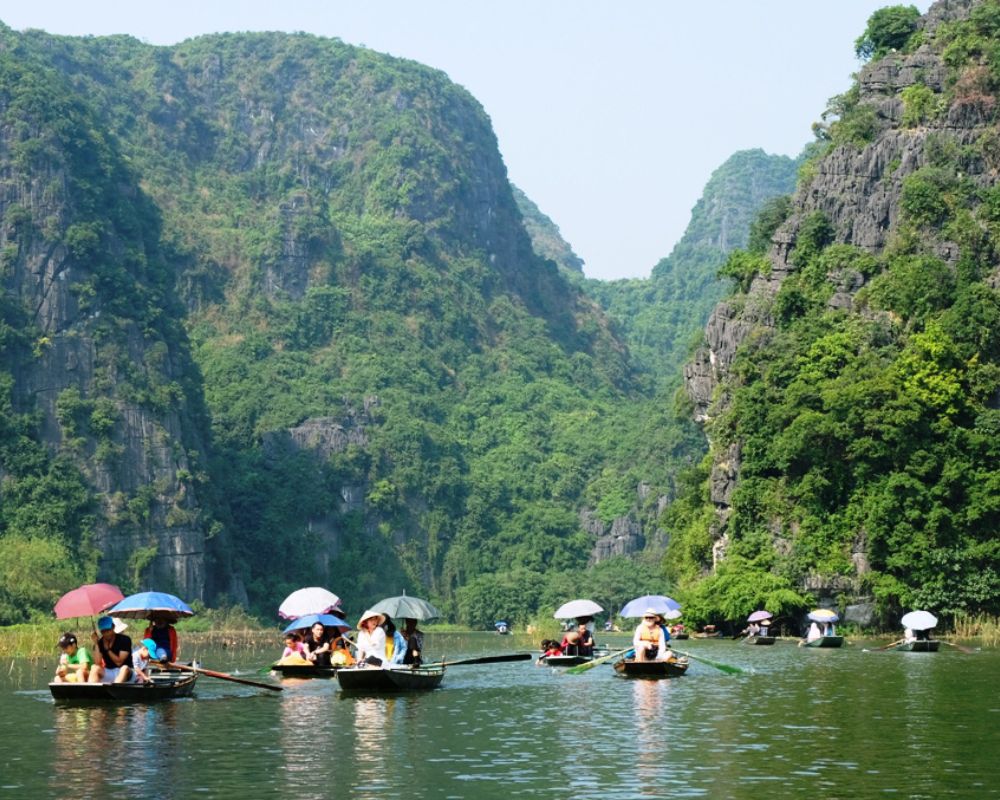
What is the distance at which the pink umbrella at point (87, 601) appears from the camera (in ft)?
118

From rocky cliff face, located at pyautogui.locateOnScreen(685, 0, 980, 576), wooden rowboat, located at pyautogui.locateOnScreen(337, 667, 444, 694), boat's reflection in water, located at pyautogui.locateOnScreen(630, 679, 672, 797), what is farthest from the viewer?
rocky cliff face, located at pyautogui.locateOnScreen(685, 0, 980, 576)

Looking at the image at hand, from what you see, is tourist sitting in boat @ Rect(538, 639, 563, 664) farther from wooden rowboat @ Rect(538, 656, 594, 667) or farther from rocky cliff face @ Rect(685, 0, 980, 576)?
rocky cliff face @ Rect(685, 0, 980, 576)

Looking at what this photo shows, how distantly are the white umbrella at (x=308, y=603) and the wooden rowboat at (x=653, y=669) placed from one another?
7499 millimetres

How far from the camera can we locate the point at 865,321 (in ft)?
258

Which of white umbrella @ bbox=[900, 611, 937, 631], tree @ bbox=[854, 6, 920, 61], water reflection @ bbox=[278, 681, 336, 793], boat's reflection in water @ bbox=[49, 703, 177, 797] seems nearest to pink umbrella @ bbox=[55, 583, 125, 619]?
boat's reflection in water @ bbox=[49, 703, 177, 797]

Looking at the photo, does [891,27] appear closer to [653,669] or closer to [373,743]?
[653,669]

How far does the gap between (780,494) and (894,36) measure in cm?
2905

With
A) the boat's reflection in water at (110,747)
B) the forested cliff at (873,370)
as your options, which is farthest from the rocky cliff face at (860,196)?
the boat's reflection in water at (110,747)

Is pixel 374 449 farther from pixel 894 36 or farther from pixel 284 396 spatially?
pixel 894 36

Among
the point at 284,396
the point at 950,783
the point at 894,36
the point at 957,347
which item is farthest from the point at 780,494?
the point at 284,396

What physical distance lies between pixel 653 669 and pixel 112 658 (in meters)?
13.4

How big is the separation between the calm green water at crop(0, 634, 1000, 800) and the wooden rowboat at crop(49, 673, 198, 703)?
11.0 inches

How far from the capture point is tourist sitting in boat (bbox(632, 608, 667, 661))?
42.0 meters

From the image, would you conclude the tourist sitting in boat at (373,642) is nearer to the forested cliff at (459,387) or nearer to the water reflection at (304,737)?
the water reflection at (304,737)
